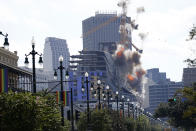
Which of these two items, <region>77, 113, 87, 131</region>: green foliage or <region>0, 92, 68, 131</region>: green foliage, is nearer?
<region>0, 92, 68, 131</region>: green foliage

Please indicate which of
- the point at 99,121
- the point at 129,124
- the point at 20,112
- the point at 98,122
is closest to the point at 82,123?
the point at 98,122

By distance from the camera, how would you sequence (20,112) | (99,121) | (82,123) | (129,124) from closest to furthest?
(20,112) → (99,121) → (82,123) → (129,124)

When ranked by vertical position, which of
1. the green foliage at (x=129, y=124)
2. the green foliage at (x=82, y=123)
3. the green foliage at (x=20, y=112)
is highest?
the green foliage at (x=20, y=112)

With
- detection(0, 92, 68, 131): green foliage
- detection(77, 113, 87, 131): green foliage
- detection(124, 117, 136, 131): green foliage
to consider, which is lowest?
detection(124, 117, 136, 131): green foliage

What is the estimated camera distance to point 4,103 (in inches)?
1340

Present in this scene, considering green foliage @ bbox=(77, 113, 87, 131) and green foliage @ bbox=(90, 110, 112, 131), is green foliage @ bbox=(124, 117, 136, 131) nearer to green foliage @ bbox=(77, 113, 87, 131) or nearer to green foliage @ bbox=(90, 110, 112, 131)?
green foliage @ bbox=(77, 113, 87, 131)

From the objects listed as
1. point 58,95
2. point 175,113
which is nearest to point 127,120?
point 175,113

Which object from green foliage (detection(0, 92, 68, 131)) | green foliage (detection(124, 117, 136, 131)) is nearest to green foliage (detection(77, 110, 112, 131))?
green foliage (detection(124, 117, 136, 131))

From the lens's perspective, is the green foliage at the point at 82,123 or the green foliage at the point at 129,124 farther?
the green foliage at the point at 129,124

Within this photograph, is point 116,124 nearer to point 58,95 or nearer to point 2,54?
point 2,54

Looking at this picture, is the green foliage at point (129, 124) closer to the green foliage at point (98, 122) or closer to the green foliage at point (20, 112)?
the green foliage at point (98, 122)

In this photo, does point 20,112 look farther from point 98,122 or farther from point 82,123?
point 82,123

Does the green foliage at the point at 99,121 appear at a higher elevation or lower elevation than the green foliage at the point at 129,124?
higher

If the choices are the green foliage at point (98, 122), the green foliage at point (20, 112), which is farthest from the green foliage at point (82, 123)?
the green foliage at point (20, 112)
